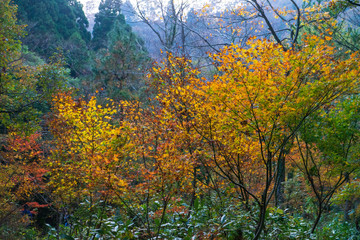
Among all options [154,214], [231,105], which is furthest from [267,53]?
[154,214]

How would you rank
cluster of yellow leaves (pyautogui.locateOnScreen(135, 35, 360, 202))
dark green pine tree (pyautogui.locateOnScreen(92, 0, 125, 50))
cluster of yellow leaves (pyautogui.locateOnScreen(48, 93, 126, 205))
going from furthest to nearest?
dark green pine tree (pyautogui.locateOnScreen(92, 0, 125, 50))
cluster of yellow leaves (pyautogui.locateOnScreen(48, 93, 126, 205))
cluster of yellow leaves (pyautogui.locateOnScreen(135, 35, 360, 202))

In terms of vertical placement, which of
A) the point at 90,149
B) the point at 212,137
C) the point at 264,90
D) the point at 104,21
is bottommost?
the point at 90,149

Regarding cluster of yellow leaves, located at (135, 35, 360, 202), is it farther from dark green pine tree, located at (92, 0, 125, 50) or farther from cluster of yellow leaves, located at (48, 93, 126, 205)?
dark green pine tree, located at (92, 0, 125, 50)

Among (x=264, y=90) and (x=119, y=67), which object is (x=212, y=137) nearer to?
(x=264, y=90)

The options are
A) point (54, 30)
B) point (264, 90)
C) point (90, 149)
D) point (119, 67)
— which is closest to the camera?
point (264, 90)

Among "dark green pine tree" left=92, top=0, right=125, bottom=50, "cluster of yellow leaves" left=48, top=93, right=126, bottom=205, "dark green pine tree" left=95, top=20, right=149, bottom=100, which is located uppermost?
"dark green pine tree" left=92, top=0, right=125, bottom=50

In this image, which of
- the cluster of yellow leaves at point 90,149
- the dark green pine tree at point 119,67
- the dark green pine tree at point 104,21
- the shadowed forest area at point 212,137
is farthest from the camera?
the dark green pine tree at point 104,21

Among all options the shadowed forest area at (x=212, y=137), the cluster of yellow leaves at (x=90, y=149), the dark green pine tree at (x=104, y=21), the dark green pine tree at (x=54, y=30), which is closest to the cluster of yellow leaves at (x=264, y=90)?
the shadowed forest area at (x=212, y=137)

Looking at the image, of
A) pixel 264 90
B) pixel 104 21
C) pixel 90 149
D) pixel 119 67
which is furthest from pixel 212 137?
pixel 104 21

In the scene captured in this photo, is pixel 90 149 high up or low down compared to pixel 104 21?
down

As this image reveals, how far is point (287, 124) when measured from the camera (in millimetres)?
3625

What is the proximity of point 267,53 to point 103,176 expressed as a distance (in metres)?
2.29

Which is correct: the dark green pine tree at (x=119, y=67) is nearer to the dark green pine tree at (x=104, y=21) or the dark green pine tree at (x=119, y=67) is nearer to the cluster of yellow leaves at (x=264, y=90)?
the dark green pine tree at (x=104, y=21)

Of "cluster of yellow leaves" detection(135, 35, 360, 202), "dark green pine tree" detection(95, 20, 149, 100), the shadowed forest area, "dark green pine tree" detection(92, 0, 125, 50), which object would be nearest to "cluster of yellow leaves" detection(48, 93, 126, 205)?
the shadowed forest area
